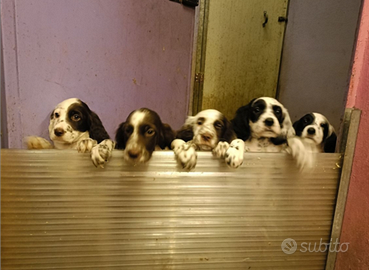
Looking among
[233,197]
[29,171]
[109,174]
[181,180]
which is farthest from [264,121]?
[29,171]

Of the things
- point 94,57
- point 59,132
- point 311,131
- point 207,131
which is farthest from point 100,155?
point 311,131

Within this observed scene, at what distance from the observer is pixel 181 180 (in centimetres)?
143

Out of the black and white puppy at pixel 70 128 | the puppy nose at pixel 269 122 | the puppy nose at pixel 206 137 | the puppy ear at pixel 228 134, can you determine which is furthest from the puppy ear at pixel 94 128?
the puppy nose at pixel 269 122

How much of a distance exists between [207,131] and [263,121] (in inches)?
16.8

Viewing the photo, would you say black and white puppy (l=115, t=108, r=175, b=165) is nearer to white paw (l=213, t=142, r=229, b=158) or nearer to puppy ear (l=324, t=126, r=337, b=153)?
white paw (l=213, t=142, r=229, b=158)

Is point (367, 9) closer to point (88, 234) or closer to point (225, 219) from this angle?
point (225, 219)

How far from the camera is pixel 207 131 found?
1738 mm

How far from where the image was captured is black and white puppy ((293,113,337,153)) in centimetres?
205

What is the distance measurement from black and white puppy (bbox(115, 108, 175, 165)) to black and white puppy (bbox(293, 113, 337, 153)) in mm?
1007

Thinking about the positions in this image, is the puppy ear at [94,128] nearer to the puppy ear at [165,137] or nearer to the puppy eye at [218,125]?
the puppy ear at [165,137]

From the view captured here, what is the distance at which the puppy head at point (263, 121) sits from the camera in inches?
74.7

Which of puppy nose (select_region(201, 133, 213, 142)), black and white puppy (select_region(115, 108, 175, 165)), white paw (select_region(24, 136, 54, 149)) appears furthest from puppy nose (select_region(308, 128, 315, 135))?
white paw (select_region(24, 136, 54, 149))

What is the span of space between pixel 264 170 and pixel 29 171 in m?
1.15

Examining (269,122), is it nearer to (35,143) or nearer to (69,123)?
(69,123)
